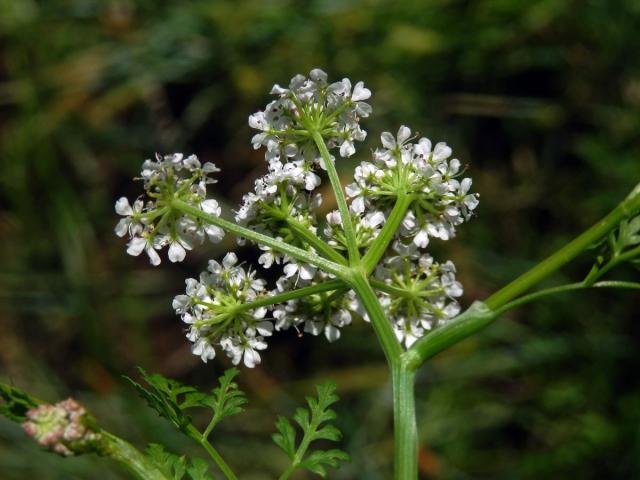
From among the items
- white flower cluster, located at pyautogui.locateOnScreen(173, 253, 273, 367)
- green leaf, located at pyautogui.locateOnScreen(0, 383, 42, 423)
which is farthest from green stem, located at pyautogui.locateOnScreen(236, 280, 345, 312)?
green leaf, located at pyautogui.locateOnScreen(0, 383, 42, 423)

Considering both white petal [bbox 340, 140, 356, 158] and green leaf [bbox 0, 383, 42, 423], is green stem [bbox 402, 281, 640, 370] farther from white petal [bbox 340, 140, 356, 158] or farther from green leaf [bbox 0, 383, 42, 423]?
green leaf [bbox 0, 383, 42, 423]

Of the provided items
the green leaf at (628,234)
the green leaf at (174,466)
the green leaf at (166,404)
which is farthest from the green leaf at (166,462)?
the green leaf at (628,234)

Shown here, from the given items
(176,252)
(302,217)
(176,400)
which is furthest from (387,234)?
(176,400)

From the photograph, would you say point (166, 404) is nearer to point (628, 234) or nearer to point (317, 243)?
point (317, 243)

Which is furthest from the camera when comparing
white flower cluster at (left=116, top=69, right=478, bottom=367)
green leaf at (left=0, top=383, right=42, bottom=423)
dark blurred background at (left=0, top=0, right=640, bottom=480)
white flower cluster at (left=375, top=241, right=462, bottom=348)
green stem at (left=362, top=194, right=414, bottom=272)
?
dark blurred background at (left=0, top=0, right=640, bottom=480)

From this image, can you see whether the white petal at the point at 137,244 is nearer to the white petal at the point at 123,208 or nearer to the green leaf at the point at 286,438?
the white petal at the point at 123,208

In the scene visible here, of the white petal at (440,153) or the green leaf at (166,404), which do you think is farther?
the white petal at (440,153)

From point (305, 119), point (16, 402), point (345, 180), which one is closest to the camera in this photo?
point (16, 402)
